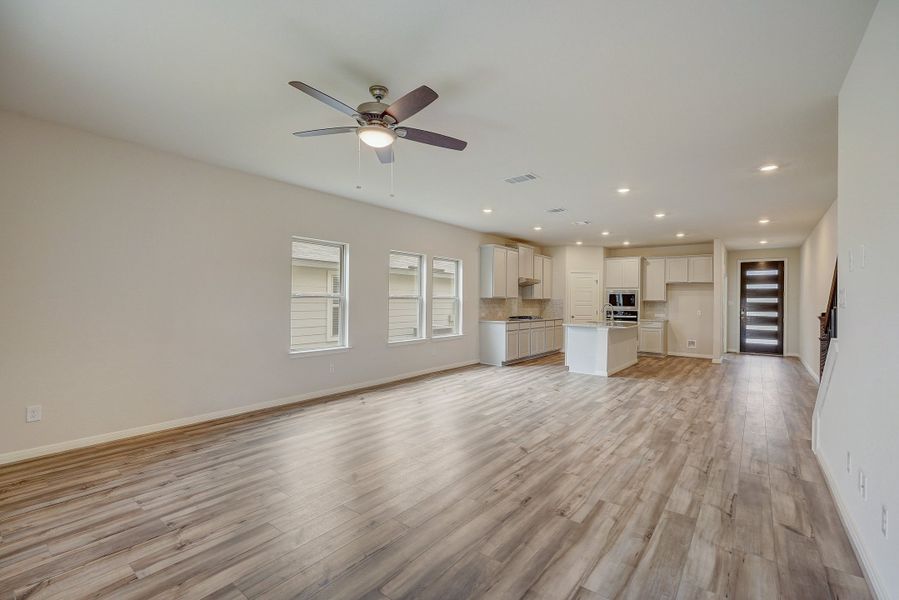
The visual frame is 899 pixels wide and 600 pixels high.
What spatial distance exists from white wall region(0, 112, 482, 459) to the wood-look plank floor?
17.9 inches

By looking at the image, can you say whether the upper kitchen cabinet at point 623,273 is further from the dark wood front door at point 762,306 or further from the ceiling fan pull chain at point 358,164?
the ceiling fan pull chain at point 358,164

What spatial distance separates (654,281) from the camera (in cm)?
984

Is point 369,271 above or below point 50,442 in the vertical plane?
above

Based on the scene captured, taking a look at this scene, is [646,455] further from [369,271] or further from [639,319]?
[639,319]

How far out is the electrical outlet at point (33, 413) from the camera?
3232 millimetres

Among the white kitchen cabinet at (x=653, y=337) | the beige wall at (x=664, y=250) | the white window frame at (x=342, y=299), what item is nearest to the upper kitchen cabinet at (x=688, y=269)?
the beige wall at (x=664, y=250)

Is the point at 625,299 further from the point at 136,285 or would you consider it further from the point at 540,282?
the point at 136,285

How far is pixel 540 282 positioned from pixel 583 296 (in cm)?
127

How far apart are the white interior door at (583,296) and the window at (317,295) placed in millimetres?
6401

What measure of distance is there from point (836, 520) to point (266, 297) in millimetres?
5258

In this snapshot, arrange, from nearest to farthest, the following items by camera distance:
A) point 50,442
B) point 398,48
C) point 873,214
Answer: point 873,214 < point 398,48 < point 50,442

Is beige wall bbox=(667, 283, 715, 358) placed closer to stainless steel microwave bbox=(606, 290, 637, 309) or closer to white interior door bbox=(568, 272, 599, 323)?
stainless steel microwave bbox=(606, 290, 637, 309)

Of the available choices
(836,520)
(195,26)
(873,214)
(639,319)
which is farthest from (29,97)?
(639,319)

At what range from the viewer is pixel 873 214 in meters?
1.98
